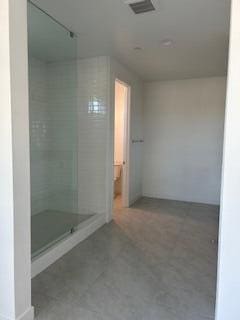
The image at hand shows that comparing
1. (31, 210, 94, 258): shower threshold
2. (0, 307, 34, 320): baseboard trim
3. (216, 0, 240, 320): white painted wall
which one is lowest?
(0, 307, 34, 320): baseboard trim

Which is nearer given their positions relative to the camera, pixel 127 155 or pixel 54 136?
pixel 54 136

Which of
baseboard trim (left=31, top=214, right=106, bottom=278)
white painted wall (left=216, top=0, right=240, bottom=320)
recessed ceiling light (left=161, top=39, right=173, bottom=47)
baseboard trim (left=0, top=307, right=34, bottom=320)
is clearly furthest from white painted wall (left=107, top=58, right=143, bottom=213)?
white painted wall (left=216, top=0, right=240, bottom=320)

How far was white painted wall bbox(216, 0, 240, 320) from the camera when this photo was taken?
127 centimetres

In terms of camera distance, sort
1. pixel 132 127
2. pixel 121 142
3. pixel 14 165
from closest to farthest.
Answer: pixel 14 165 < pixel 132 127 < pixel 121 142

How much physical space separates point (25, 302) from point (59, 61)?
3106mm

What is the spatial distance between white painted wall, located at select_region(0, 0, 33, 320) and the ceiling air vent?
963 millimetres

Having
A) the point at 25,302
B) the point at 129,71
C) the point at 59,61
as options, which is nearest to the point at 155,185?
the point at 129,71

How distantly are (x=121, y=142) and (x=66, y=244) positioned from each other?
2.93 meters

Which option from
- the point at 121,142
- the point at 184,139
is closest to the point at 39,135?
the point at 121,142

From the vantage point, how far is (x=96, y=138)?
3.63 metres

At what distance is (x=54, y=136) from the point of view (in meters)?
3.74

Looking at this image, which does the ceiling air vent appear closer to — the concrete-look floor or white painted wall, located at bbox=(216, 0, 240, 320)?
white painted wall, located at bbox=(216, 0, 240, 320)

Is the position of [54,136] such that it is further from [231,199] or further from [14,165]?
[231,199]

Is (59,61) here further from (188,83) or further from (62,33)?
(188,83)
